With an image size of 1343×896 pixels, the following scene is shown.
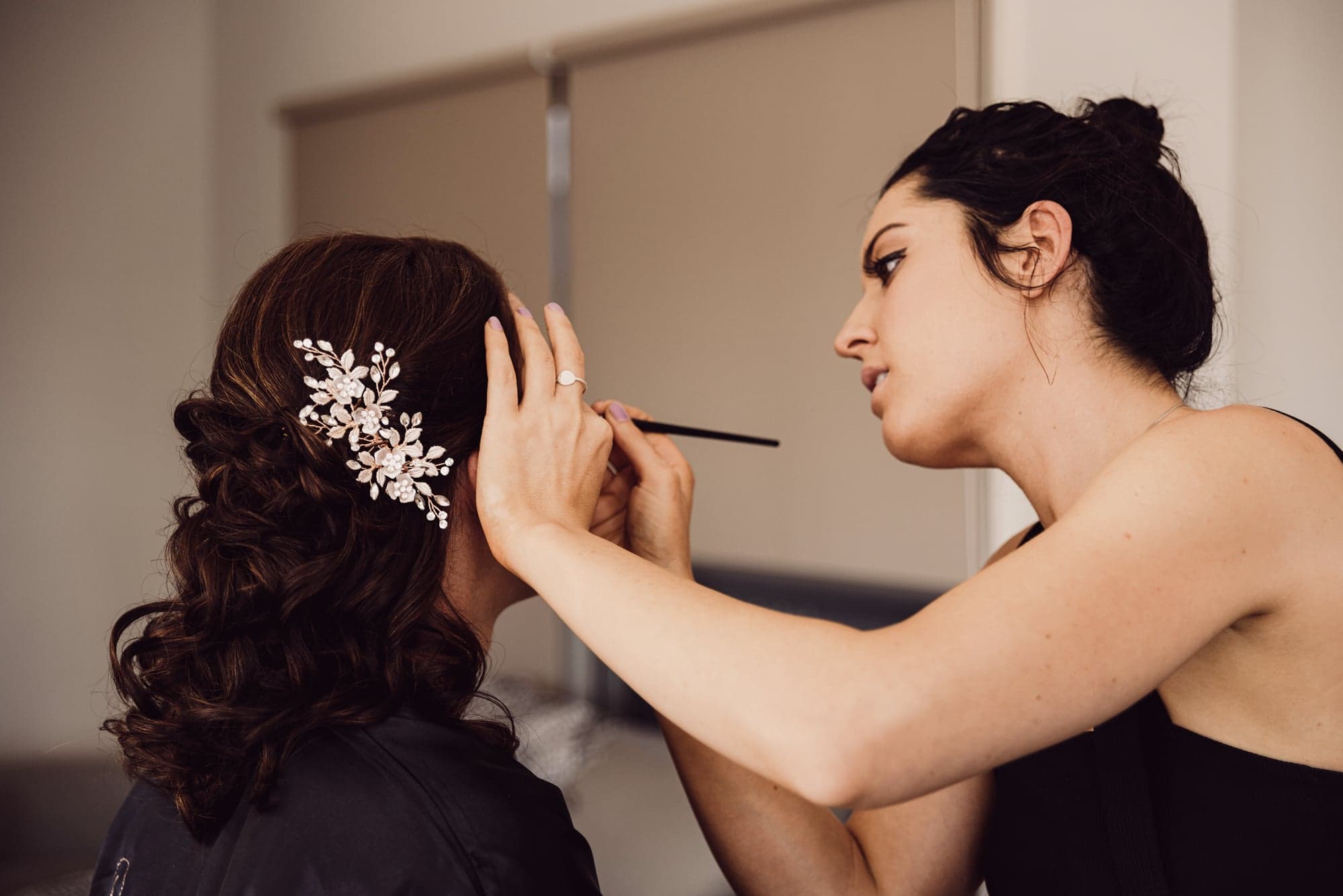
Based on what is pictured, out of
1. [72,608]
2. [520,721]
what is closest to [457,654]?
[520,721]

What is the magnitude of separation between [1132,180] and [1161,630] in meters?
0.56

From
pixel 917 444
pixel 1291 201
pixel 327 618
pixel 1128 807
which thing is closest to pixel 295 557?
pixel 327 618

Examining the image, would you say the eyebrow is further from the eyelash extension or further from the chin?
the chin

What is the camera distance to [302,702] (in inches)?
33.7

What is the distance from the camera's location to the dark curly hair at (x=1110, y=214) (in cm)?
102

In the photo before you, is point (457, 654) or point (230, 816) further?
point (457, 654)

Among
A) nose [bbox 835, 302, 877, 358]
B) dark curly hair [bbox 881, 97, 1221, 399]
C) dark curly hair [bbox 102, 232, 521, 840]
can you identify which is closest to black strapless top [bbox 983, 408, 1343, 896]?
dark curly hair [bbox 881, 97, 1221, 399]

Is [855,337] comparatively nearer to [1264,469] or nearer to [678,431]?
[678,431]

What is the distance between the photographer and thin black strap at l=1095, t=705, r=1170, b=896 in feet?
3.04

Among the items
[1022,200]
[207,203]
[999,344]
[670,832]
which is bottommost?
[670,832]

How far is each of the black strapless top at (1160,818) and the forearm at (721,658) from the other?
41 cm

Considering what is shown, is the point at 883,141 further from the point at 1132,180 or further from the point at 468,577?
the point at 468,577

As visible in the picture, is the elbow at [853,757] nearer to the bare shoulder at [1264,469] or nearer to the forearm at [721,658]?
the forearm at [721,658]

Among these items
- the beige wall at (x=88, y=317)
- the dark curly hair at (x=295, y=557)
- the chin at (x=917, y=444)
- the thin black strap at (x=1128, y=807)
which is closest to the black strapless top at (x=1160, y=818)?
the thin black strap at (x=1128, y=807)
